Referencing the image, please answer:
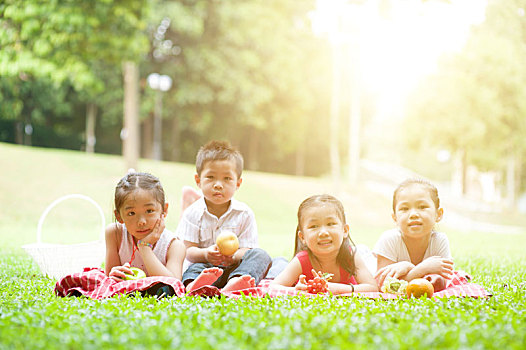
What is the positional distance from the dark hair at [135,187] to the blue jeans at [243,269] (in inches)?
22.7

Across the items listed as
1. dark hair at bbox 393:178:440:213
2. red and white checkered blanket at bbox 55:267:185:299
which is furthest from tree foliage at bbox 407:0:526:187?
red and white checkered blanket at bbox 55:267:185:299

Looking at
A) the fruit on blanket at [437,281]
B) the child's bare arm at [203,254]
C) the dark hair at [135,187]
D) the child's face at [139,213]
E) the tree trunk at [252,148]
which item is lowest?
the fruit on blanket at [437,281]

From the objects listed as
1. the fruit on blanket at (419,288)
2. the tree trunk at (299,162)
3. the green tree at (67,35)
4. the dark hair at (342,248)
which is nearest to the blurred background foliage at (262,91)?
the tree trunk at (299,162)

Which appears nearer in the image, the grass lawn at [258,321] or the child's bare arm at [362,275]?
the grass lawn at [258,321]

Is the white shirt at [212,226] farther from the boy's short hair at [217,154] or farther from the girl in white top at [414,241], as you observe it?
the girl in white top at [414,241]

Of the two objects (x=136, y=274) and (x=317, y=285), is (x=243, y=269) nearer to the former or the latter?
Answer: (x=317, y=285)

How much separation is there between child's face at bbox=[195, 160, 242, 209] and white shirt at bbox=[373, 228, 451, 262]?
1.25 meters

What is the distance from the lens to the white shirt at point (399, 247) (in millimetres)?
4005

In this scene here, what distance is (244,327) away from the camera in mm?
2445

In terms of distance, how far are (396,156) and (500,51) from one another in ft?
80.8

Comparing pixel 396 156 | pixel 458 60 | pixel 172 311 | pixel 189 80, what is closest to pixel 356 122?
pixel 458 60

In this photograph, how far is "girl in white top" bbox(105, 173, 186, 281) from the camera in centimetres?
364

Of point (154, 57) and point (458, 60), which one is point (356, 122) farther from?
point (154, 57)

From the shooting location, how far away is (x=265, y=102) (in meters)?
21.2
